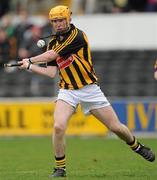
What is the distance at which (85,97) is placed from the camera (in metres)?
10.6

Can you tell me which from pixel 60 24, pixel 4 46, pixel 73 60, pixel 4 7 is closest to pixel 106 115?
pixel 73 60

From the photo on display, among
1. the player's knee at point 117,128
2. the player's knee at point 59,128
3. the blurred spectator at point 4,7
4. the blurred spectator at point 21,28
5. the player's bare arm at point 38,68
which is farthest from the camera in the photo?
the blurred spectator at point 4,7

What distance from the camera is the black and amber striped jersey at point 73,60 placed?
10469 millimetres

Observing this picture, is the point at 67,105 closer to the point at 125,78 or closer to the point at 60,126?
the point at 60,126

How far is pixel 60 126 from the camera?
10.2m

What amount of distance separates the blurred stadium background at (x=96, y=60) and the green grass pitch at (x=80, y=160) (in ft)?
2.56

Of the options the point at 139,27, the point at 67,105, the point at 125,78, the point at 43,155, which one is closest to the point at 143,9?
the point at 139,27

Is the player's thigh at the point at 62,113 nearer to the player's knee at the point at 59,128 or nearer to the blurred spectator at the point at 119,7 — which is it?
the player's knee at the point at 59,128

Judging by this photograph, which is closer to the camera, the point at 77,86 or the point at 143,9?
the point at 77,86

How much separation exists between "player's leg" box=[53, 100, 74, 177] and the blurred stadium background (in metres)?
8.57

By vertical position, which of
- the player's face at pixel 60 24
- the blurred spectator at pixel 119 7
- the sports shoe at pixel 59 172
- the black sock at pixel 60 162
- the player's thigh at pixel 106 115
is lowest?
the blurred spectator at pixel 119 7

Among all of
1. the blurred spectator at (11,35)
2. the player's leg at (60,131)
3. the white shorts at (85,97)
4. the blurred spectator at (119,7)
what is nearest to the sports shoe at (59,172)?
the player's leg at (60,131)

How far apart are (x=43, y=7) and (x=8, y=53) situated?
104 inches

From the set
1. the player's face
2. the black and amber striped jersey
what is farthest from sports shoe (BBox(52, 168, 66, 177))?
the player's face
